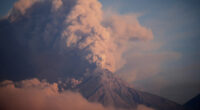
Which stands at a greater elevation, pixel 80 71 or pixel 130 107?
pixel 80 71

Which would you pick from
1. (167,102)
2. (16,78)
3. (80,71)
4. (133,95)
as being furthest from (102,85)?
(16,78)

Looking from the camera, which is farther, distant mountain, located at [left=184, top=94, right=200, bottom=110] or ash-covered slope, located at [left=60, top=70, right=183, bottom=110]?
distant mountain, located at [left=184, top=94, right=200, bottom=110]

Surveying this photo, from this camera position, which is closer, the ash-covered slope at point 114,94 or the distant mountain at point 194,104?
the ash-covered slope at point 114,94

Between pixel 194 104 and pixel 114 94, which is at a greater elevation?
pixel 114 94

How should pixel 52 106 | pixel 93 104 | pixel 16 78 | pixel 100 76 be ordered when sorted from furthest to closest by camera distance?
1. pixel 100 76
2. pixel 93 104
3. pixel 16 78
4. pixel 52 106

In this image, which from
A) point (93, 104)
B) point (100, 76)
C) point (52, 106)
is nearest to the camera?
point (52, 106)

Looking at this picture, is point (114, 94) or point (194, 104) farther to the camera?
point (194, 104)

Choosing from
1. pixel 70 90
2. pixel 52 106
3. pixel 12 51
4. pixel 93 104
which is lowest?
pixel 52 106

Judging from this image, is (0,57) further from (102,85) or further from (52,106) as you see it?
(102,85)
